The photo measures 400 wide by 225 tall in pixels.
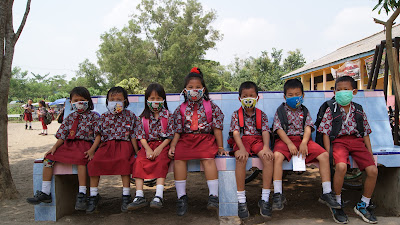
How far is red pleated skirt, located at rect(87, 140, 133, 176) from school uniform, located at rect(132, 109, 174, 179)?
0.38 feet

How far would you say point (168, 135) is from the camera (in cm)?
388

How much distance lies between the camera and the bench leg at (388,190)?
3.89 metres

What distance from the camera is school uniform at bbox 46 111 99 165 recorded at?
3.82 metres

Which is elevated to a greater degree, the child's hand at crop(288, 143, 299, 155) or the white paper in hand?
the child's hand at crop(288, 143, 299, 155)

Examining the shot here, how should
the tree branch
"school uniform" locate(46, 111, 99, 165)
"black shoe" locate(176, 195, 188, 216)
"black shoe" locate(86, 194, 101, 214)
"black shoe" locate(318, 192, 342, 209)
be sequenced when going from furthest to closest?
the tree branch
"school uniform" locate(46, 111, 99, 165)
"black shoe" locate(86, 194, 101, 214)
"black shoe" locate(176, 195, 188, 216)
"black shoe" locate(318, 192, 342, 209)

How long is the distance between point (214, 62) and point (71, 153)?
115 feet

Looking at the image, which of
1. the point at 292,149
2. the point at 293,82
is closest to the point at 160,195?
the point at 292,149

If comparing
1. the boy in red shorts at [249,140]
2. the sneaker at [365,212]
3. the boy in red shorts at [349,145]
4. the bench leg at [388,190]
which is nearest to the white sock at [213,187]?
the boy in red shorts at [249,140]

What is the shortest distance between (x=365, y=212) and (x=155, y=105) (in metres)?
2.76

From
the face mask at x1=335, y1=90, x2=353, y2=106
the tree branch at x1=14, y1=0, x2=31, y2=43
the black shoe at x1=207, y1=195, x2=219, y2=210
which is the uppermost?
the tree branch at x1=14, y1=0, x2=31, y2=43

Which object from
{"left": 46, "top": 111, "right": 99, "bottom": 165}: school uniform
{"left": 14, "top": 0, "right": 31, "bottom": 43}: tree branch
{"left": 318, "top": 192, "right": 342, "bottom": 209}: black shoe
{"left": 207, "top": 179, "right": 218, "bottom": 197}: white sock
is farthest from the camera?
{"left": 14, "top": 0, "right": 31, "bottom": 43}: tree branch

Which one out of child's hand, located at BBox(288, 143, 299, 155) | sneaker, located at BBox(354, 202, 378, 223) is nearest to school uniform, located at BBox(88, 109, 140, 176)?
child's hand, located at BBox(288, 143, 299, 155)

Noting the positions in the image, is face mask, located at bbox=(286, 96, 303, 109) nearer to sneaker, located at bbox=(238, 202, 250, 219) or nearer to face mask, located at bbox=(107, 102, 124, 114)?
sneaker, located at bbox=(238, 202, 250, 219)

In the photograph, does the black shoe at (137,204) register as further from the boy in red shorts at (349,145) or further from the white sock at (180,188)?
the boy in red shorts at (349,145)
